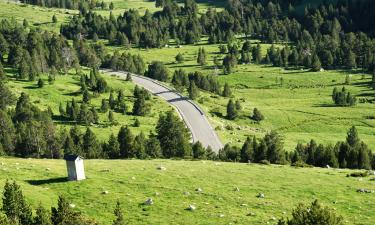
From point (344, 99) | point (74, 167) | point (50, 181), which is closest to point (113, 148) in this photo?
point (50, 181)

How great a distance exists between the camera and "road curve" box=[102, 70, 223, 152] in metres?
134

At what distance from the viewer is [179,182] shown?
216 feet

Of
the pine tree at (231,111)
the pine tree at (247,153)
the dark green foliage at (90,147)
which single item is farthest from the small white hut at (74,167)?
the pine tree at (231,111)

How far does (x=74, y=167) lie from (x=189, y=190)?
1456 centimetres

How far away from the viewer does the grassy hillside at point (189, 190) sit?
5625 cm

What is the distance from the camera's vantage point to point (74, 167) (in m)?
63.2

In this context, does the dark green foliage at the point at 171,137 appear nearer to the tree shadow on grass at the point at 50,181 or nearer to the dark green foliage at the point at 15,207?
the tree shadow on grass at the point at 50,181

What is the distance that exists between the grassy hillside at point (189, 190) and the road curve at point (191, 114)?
5320cm

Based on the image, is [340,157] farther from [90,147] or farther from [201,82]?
[201,82]

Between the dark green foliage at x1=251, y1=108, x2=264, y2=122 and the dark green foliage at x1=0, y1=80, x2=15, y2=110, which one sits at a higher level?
the dark green foliage at x1=0, y1=80, x2=15, y2=110

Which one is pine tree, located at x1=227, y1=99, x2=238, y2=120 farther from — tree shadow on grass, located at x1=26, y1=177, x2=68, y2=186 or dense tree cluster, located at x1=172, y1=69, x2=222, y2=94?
tree shadow on grass, located at x1=26, y1=177, x2=68, y2=186

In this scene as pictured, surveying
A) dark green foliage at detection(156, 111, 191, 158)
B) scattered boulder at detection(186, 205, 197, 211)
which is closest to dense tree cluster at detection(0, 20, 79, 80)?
dark green foliage at detection(156, 111, 191, 158)

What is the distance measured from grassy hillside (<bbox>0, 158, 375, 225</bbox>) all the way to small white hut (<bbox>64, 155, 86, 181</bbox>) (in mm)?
1015

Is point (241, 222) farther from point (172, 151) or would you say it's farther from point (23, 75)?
point (23, 75)
